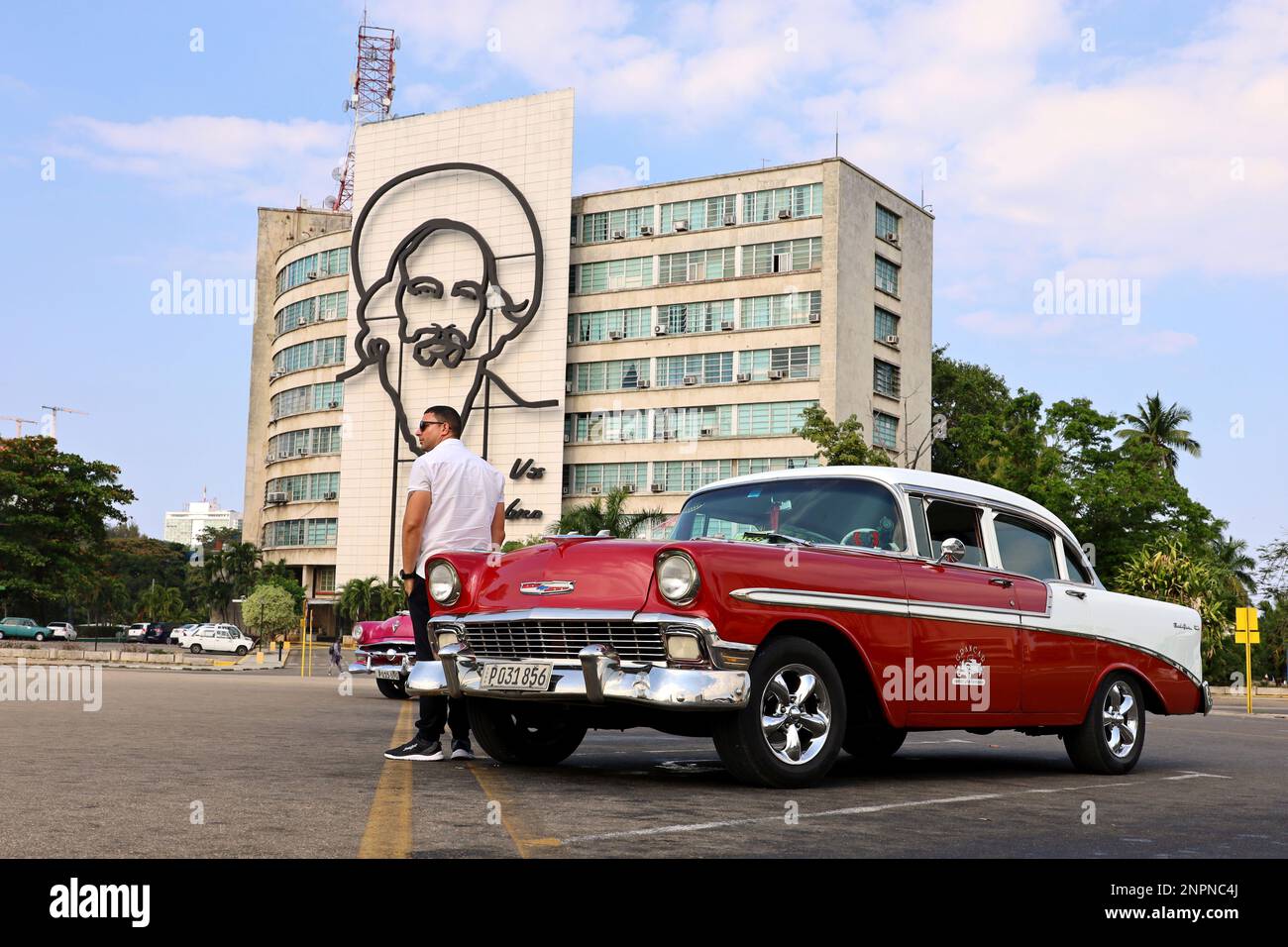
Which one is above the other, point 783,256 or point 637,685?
point 783,256

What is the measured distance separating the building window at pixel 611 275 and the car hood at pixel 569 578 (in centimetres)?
6371

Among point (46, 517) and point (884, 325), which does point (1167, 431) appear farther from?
point (46, 517)

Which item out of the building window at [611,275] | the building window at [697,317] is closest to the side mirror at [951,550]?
the building window at [697,317]

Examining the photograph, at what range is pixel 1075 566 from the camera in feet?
31.7

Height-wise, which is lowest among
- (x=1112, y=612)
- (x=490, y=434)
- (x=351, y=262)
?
(x=1112, y=612)

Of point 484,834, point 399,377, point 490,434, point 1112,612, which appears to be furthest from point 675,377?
point 484,834

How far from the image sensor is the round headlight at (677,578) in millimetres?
6910

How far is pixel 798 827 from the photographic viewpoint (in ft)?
18.5

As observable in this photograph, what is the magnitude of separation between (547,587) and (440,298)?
6975cm

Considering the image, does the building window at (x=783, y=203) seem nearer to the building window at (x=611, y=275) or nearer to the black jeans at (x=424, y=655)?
the building window at (x=611, y=275)

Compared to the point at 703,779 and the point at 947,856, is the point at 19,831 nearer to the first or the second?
the point at 947,856

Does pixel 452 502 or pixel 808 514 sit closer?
pixel 808 514

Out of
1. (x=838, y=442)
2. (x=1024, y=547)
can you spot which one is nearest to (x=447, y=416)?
(x=1024, y=547)
